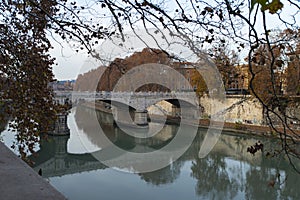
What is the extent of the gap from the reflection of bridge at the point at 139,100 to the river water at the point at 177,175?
219 cm

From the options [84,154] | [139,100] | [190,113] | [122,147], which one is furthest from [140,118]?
[84,154]

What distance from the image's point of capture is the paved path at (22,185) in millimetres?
542

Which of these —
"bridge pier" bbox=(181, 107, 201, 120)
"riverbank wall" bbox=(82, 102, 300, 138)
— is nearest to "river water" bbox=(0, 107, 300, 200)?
"riverbank wall" bbox=(82, 102, 300, 138)

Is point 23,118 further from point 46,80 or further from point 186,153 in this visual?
point 186,153

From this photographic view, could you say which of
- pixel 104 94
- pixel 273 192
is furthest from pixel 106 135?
pixel 273 192

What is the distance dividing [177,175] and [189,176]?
252 mm

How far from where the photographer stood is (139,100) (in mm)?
13406

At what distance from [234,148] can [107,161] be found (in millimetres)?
3505

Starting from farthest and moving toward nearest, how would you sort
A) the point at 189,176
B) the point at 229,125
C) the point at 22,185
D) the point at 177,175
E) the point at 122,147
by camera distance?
the point at 229,125 → the point at 122,147 → the point at 177,175 → the point at 189,176 → the point at 22,185

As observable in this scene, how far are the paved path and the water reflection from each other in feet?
11.5

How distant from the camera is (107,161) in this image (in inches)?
287

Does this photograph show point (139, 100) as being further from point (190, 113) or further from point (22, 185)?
point (22, 185)

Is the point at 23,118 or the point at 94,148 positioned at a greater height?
the point at 23,118

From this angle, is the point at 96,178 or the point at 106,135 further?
the point at 106,135
